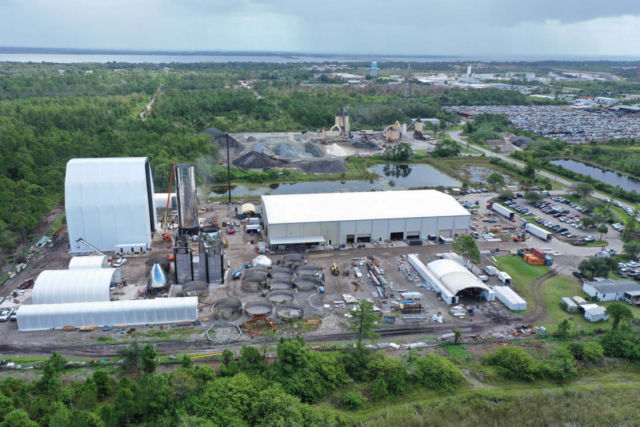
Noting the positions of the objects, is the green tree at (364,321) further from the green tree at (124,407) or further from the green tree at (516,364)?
the green tree at (124,407)

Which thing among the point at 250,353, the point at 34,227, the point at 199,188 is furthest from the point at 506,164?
the point at 34,227

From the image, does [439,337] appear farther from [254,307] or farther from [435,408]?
[254,307]

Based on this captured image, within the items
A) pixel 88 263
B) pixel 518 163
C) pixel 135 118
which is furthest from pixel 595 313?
pixel 135 118

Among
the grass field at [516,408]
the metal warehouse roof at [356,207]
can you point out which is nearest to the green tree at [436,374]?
the grass field at [516,408]

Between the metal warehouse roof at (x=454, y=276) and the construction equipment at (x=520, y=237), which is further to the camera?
the construction equipment at (x=520, y=237)

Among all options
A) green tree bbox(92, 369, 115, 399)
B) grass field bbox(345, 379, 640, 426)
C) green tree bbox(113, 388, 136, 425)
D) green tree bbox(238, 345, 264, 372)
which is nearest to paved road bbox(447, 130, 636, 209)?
grass field bbox(345, 379, 640, 426)

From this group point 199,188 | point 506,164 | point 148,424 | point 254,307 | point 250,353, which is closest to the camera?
point 148,424
